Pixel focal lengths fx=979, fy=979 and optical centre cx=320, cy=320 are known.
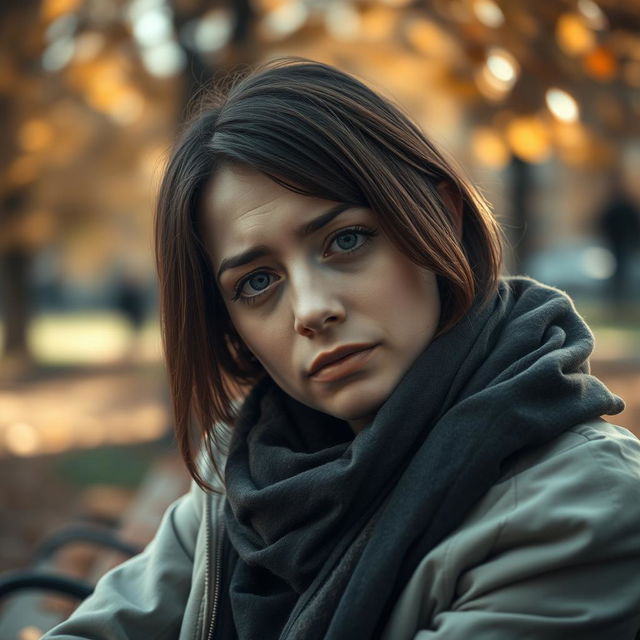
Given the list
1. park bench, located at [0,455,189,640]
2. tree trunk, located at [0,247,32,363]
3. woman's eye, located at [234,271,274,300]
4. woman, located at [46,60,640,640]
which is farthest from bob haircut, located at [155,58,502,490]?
tree trunk, located at [0,247,32,363]

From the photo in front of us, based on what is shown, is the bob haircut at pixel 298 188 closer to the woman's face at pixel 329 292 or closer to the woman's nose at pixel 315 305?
the woman's face at pixel 329 292

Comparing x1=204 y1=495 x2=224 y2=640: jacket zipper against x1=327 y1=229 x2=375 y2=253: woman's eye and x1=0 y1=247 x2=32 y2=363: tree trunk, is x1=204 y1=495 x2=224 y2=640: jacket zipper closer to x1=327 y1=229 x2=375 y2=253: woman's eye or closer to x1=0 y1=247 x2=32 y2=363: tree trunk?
x1=327 y1=229 x2=375 y2=253: woman's eye

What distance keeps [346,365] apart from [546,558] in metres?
0.59

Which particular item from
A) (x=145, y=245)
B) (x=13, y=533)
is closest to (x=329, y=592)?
(x=13, y=533)

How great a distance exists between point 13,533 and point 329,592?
19.7ft

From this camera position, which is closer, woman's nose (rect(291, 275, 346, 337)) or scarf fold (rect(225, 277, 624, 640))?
scarf fold (rect(225, 277, 624, 640))

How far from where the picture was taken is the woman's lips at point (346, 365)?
6.99ft

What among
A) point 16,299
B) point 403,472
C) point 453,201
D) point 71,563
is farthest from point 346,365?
point 16,299

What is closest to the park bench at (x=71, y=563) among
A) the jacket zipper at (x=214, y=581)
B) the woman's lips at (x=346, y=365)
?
the jacket zipper at (x=214, y=581)

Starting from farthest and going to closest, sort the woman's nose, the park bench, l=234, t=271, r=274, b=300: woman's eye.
→ the park bench < l=234, t=271, r=274, b=300: woman's eye < the woman's nose

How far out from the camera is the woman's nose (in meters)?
2.11

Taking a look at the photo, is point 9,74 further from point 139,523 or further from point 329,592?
point 329,592

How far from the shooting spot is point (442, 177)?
7.64 ft

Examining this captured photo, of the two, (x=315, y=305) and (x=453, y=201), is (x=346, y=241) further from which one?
(x=453, y=201)
